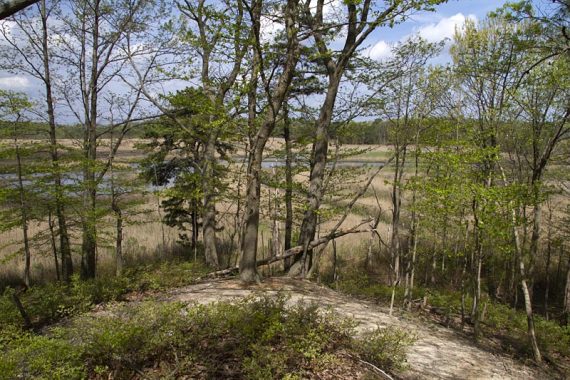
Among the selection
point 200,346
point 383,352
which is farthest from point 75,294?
point 383,352

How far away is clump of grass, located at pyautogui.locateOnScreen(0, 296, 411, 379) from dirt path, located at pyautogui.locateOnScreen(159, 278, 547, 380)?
31.6 inches

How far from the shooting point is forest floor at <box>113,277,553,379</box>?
190 inches

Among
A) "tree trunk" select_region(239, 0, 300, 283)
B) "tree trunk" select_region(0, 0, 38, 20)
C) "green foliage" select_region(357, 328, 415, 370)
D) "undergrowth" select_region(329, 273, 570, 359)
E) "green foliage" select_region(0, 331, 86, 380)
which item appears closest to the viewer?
"tree trunk" select_region(0, 0, 38, 20)

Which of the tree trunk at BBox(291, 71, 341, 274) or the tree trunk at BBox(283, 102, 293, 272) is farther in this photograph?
the tree trunk at BBox(283, 102, 293, 272)

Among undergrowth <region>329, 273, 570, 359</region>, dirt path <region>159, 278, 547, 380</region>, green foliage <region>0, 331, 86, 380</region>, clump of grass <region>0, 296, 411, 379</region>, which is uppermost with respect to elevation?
green foliage <region>0, 331, 86, 380</region>

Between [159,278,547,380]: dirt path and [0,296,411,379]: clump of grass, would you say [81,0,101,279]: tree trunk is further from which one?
[0,296,411,379]: clump of grass

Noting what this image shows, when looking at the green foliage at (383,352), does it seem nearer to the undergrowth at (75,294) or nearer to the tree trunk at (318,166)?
the undergrowth at (75,294)

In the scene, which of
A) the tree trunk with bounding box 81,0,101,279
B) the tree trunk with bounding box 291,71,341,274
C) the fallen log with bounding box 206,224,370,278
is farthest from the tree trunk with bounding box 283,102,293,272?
the tree trunk with bounding box 81,0,101,279

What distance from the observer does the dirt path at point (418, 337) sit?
482cm

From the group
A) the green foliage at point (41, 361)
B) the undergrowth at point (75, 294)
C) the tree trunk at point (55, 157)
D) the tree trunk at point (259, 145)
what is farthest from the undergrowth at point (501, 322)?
the green foliage at point (41, 361)

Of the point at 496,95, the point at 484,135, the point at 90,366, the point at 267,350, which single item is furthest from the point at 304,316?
the point at 496,95

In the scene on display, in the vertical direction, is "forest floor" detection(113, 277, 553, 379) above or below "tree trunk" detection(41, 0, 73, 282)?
below

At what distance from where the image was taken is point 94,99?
10719 millimetres

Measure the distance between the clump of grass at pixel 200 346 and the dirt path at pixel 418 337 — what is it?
80 cm
